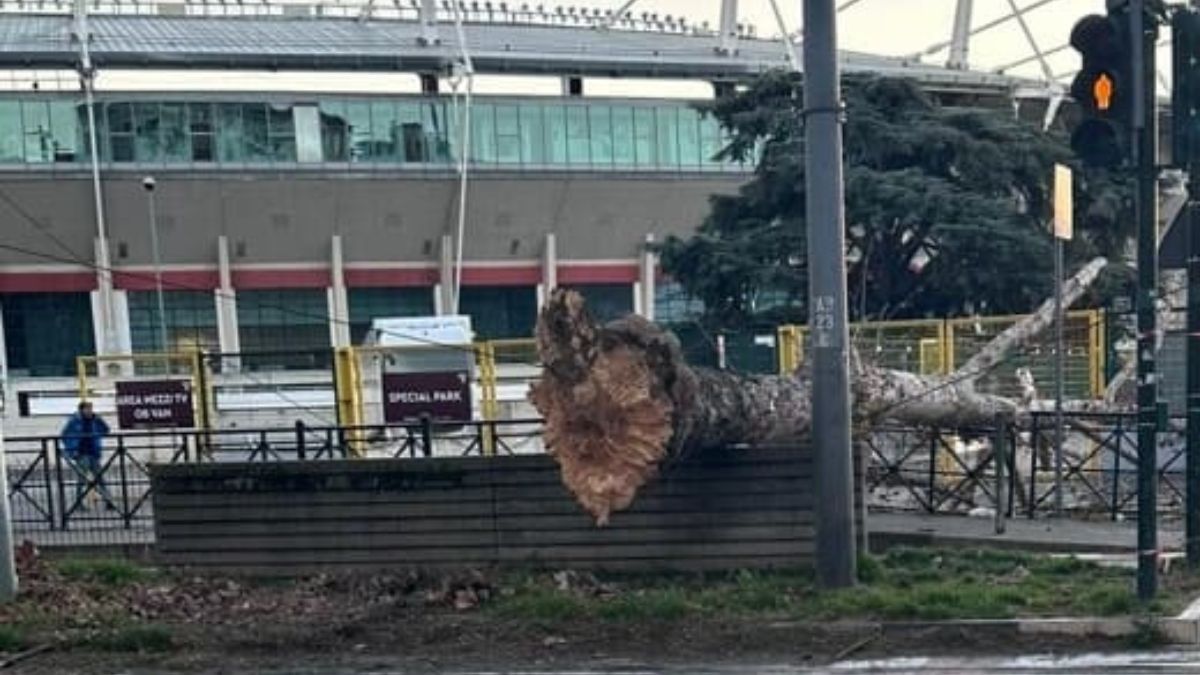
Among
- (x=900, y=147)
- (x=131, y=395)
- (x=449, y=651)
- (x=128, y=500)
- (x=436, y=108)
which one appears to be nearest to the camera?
(x=449, y=651)

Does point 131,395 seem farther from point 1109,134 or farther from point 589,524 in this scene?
point 1109,134

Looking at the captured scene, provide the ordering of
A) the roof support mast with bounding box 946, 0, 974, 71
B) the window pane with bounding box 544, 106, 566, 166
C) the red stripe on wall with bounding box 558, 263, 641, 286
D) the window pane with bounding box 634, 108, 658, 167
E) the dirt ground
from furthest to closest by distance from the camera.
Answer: the roof support mast with bounding box 946, 0, 974, 71 < the red stripe on wall with bounding box 558, 263, 641, 286 < the window pane with bounding box 634, 108, 658, 167 < the window pane with bounding box 544, 106, 566, 166 < the dirt ground

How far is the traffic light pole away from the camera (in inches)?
306

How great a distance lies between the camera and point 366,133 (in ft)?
171

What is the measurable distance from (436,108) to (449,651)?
4719cm

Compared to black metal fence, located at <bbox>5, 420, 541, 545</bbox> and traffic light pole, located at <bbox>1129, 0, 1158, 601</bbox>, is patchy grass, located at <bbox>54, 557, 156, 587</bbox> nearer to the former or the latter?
black metal fence, located at <bbox>5, 420, 541, 545</bbox>

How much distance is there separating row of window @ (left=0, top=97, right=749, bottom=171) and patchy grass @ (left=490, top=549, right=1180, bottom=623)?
41230mm

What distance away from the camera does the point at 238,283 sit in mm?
53781

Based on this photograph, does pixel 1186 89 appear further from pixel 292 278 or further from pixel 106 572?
pixel 292 278

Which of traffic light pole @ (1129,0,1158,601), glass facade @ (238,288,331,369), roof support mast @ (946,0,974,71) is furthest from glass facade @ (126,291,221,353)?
traffic light pole @ (1129,0,1158,601)

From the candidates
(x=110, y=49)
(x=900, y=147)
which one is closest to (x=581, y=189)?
(x=110, y=49)

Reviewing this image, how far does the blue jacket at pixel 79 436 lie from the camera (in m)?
15.0

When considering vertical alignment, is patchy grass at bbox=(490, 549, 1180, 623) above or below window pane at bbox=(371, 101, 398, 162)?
below

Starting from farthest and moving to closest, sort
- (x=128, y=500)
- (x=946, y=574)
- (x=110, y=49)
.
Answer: (x=110, y=49), (x=128, y=500), (x=946, y=574)
